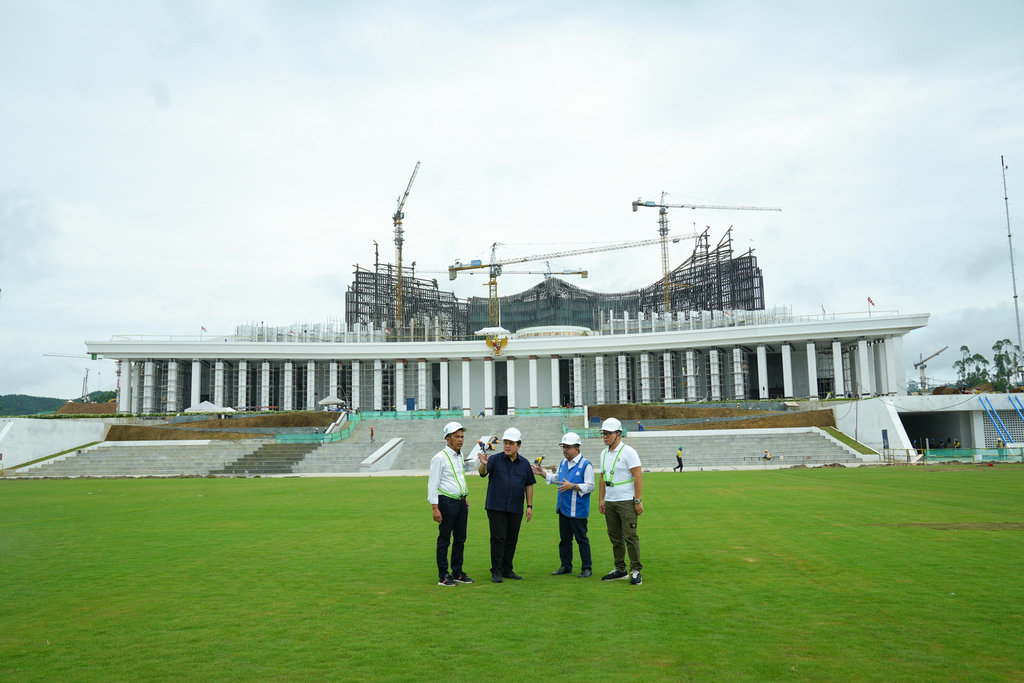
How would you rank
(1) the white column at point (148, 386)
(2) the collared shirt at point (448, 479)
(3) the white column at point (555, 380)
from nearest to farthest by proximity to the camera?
(2) the collared shirt at point (448, 479) → (1) the white column at point (148, 386) → (3) the white column at point (555, 380)

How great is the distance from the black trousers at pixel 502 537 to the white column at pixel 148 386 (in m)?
62.7

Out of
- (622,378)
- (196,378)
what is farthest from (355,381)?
(622,378)

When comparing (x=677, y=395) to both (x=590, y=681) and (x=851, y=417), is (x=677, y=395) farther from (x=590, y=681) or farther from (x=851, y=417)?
(x=590, y=681)

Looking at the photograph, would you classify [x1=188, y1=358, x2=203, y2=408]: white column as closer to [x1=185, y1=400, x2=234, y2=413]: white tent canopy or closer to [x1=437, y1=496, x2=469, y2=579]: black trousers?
[x1=185, y1=400, x2=234, y2=413]: white tent canopy

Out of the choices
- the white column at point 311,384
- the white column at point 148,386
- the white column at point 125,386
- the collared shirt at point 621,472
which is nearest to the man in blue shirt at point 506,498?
the collared shirt at point 621,472

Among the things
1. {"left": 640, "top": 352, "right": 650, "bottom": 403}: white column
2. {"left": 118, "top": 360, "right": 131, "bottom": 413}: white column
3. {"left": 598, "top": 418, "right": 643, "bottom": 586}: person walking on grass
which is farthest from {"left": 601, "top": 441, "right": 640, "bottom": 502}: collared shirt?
{"left": 118, "top": 360, "right": 131, "bottom": 413}: white column

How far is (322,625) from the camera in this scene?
6527 millimetres

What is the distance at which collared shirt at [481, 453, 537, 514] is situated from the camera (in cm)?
856

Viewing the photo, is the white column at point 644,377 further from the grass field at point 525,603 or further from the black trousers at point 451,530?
the black trousers at point 451,530

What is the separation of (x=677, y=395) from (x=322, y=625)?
6168 centimetres

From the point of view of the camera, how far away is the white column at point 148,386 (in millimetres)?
63375

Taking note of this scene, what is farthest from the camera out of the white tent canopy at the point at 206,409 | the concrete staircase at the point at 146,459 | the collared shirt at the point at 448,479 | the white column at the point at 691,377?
the white column at the point at 691,377

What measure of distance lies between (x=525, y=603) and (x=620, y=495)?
1.85 meters

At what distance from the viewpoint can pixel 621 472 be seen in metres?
8.61
